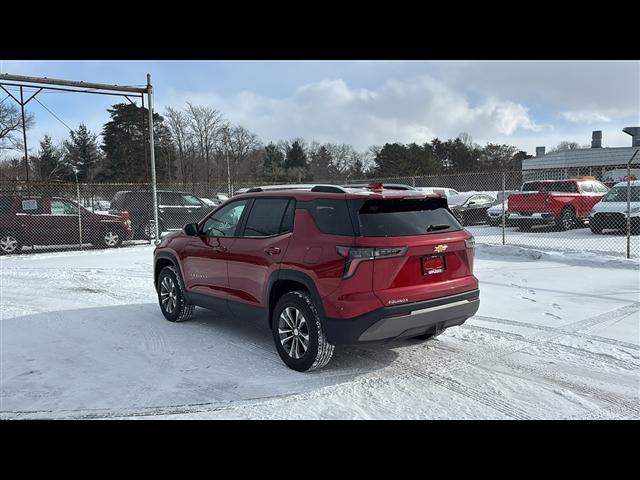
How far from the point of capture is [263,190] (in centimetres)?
569

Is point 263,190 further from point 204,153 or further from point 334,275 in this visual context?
point 204,153

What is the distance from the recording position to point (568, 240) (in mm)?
14211

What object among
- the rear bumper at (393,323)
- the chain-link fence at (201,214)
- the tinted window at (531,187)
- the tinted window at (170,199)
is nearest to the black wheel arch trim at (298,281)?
the rear bumper at (393,323)

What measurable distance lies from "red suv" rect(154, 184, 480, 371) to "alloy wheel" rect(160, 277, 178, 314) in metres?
1.38

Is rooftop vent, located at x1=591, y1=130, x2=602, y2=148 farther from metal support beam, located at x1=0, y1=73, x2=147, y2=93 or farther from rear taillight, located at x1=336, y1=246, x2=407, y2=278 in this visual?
rear taillight, located at x1=336, y1=246, x2=407, y2=278

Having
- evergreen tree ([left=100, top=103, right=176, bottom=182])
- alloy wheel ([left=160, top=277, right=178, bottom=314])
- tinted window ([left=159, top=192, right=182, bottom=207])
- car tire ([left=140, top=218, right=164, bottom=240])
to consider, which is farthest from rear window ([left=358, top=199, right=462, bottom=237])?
evergreen tree ([left=100, top=103, right=176, bottom=182])

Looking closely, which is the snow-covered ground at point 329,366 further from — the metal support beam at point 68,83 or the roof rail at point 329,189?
the metal support beam at point 68,83

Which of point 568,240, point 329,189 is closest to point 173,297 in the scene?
point 329,189

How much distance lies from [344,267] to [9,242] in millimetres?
13345

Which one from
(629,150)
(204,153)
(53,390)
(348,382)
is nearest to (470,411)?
(348,382)

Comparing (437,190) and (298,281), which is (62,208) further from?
(298,281)

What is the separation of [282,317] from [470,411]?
6.24 ft

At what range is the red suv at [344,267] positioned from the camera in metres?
4.31

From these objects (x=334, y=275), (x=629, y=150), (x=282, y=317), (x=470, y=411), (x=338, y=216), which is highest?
(x=629, y=150)
